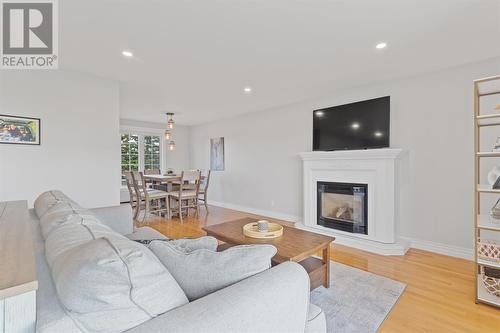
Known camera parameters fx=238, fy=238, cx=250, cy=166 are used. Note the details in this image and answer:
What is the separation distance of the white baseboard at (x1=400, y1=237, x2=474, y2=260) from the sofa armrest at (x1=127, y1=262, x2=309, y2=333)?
3.07m

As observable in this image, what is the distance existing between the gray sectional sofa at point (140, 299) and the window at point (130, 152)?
21.2 feet

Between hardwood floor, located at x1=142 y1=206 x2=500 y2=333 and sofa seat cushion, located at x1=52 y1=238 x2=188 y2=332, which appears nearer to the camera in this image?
sofa seat cushion, located at x1=52 y1=238 x2=188 y2=332


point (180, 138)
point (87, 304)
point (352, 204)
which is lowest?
point (352, 204)

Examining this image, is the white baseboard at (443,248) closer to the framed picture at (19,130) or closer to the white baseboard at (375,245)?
the white baseboard at (375,245)

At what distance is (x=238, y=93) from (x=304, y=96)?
1202mm

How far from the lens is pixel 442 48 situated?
2.56 metres

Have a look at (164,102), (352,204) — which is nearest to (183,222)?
(164,102)

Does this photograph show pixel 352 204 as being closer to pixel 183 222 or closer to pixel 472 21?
pixel 472 21

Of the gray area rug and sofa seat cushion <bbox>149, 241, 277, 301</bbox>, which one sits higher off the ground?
sofa seat cushion <bbox>149, 241, 277, 301</bbox>

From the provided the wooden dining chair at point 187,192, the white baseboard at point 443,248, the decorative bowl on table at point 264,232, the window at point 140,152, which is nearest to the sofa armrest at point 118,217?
the decorative bowl on table at point 264,232

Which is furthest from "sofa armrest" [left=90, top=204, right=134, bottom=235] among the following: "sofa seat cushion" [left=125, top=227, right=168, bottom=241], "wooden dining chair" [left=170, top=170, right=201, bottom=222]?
"wooden dining chair" [left=170, top=170, right=201, bottom=222]

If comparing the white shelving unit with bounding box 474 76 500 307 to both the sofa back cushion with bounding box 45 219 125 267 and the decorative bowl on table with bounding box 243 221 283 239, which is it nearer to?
the decorative bowl on table with bounding box 243 221 283 239

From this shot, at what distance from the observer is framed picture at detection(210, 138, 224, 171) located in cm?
661

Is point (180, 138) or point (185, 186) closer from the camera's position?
point (185, 186)
